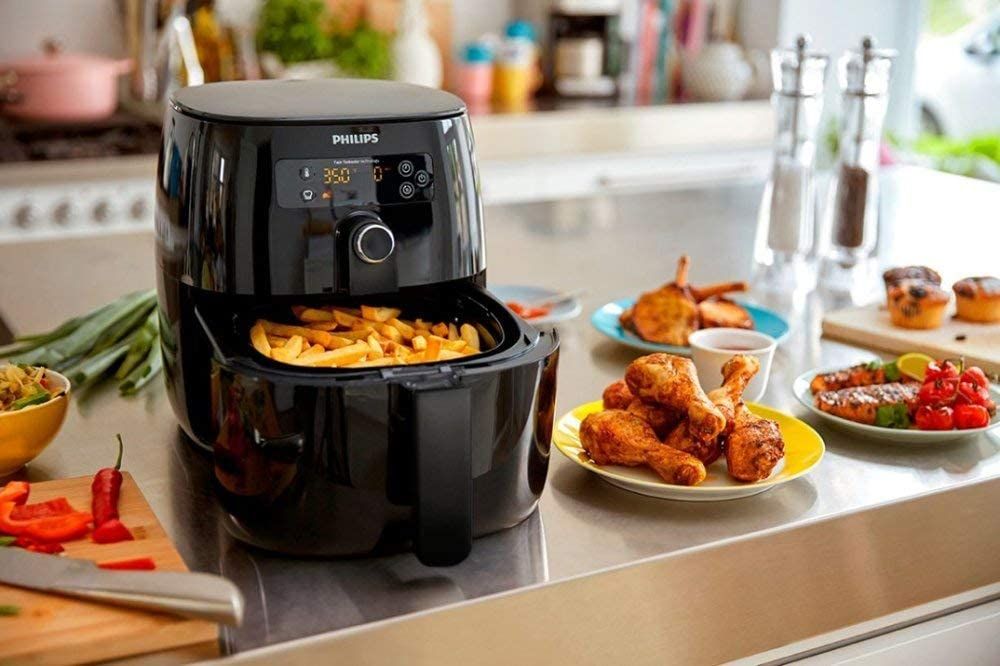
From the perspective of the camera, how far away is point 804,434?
1.10 metres

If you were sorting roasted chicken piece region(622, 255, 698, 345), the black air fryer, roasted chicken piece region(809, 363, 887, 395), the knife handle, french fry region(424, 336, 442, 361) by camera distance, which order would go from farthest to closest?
roasted chicken piece region(622, 255, 698, 345) < roasted chicken piece region(809, 363, 887, 395) < french fry region(424, 336, 442, 361) < the black air fryer < the knife handle

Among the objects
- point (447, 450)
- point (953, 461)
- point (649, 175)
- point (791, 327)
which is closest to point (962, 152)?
point (649, 175)

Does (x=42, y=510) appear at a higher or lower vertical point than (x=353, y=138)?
lower

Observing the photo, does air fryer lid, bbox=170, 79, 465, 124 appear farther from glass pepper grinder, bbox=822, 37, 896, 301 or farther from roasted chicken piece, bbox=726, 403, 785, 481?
glass pepper grinder, bbox=822, 37, 896, 301

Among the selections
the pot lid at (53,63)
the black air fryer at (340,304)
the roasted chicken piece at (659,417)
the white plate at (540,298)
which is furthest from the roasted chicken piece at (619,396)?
the pot lid at (53,63)

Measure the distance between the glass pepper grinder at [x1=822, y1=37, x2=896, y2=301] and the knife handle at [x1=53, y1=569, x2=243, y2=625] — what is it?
1057 mm

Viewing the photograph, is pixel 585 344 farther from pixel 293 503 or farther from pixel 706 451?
pixel 293 503

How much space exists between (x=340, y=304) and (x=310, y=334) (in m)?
0.07

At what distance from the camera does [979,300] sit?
144 centimetres

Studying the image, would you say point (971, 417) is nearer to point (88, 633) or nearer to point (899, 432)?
point (899, 432)

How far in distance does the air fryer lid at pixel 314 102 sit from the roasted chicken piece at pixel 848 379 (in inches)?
17.1

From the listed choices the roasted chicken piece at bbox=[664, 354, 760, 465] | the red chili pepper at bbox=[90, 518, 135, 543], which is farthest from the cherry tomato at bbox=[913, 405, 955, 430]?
the red chili pepper at bbox=[90, 518, 135, 543]

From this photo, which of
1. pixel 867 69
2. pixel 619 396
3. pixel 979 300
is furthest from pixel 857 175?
pixel 619 396

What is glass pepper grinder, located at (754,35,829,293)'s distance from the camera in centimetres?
157
